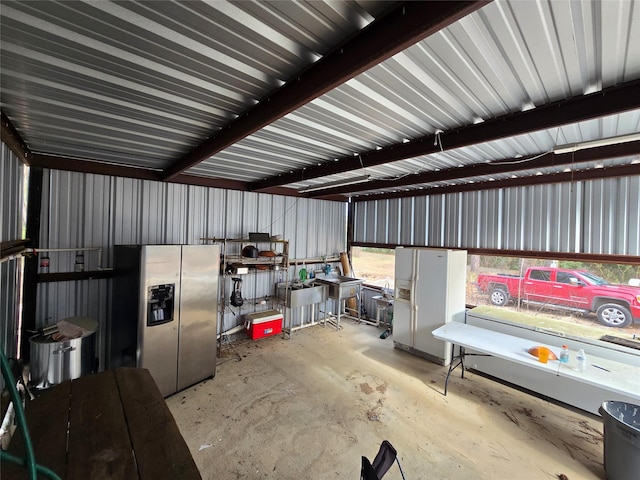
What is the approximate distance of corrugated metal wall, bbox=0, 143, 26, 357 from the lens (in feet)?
7.14

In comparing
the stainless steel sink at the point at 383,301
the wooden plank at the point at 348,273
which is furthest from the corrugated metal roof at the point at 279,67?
the wooden plank at the point at 348,273

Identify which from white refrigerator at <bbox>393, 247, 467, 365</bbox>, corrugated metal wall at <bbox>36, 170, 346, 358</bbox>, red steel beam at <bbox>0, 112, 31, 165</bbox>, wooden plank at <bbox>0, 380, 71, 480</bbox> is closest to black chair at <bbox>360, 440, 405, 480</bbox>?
wooden plank at <bbox>0, 380, 71, 480</bbox>

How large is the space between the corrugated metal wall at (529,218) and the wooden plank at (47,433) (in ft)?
17.2

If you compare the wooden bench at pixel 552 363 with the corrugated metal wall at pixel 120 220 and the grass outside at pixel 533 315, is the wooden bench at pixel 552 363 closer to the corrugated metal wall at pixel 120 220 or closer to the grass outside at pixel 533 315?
the grass outside at pixel 533 315

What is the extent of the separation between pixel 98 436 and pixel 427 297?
4.22m

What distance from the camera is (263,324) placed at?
4.81 metres

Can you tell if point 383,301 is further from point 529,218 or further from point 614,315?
point 614,315

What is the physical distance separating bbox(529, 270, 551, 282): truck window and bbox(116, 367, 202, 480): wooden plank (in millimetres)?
5133

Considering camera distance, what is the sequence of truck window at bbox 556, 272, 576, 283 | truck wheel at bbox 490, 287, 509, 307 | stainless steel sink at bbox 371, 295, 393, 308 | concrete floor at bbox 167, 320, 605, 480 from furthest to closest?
stainless steel sink at bbox 371, 295, 393, 308 < truck wheel at bbox 490, 287, 509, 307 < truck window at bbox 556, 272, 576, 283 < concrete floor at bbox 167, 320, 605, 480

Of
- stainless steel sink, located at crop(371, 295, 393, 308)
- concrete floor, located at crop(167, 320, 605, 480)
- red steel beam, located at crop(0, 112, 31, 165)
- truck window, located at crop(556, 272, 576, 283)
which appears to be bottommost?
concrete floor, located at crop(167, 320, 605, 480)

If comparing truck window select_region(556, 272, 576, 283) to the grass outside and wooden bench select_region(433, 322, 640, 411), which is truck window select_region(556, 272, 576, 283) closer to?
the grass outside

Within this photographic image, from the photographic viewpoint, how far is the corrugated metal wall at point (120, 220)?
3.36 metres

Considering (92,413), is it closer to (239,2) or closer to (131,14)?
(131,14)

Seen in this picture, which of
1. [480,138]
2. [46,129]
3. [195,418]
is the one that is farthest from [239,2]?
[195,418]
